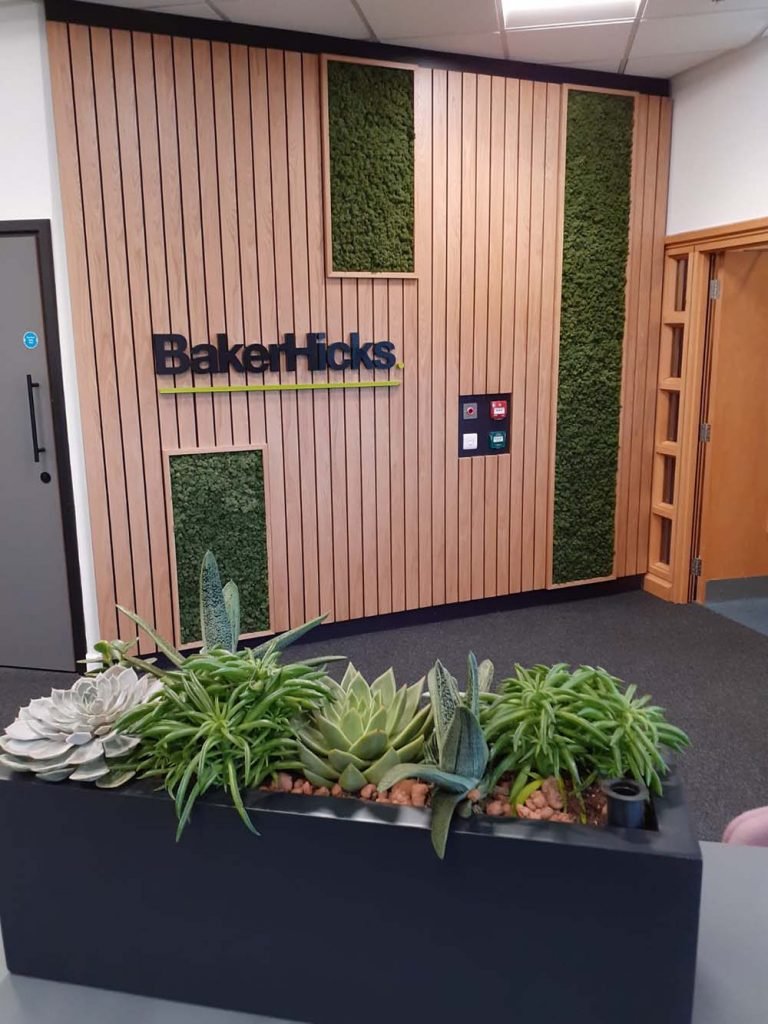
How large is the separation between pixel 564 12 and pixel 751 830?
172 inches

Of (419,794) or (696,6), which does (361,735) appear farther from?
(696,6)

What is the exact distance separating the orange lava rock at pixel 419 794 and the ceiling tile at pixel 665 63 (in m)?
5.46

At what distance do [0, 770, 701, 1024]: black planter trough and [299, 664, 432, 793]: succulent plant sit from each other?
0.27 feet

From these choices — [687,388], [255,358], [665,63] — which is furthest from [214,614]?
[665,63]

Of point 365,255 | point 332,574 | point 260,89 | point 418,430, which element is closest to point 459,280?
point 365,255

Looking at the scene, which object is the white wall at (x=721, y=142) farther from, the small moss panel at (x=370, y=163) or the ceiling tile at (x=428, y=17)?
the small moss panel at (x=370, y=163)

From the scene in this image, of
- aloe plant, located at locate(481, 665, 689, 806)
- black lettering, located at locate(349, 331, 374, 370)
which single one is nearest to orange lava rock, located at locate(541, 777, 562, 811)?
aloe plant, located at locate(481, 665, 689, 806)

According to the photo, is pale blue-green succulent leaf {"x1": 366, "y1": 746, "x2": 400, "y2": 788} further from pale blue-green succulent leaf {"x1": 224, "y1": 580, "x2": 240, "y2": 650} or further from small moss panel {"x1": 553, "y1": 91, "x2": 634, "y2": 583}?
small moss panel {"x1": 553, "y1": 91, "x2": 634, "y2": 583}

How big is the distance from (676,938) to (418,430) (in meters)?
4.60

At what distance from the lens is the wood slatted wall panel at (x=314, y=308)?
4.40 m

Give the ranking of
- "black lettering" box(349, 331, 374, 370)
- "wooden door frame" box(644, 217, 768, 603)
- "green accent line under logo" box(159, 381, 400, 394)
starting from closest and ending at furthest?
"green accent line under logo" box(159, 381, 400, 394), "black lettering" box(349, 331, 374, 370), "wooden door frame" box(644, 217, 768, 603)

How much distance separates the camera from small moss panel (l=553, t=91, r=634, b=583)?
5484 millimetres

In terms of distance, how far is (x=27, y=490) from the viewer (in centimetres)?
461

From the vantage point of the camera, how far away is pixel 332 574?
531 centimetres
